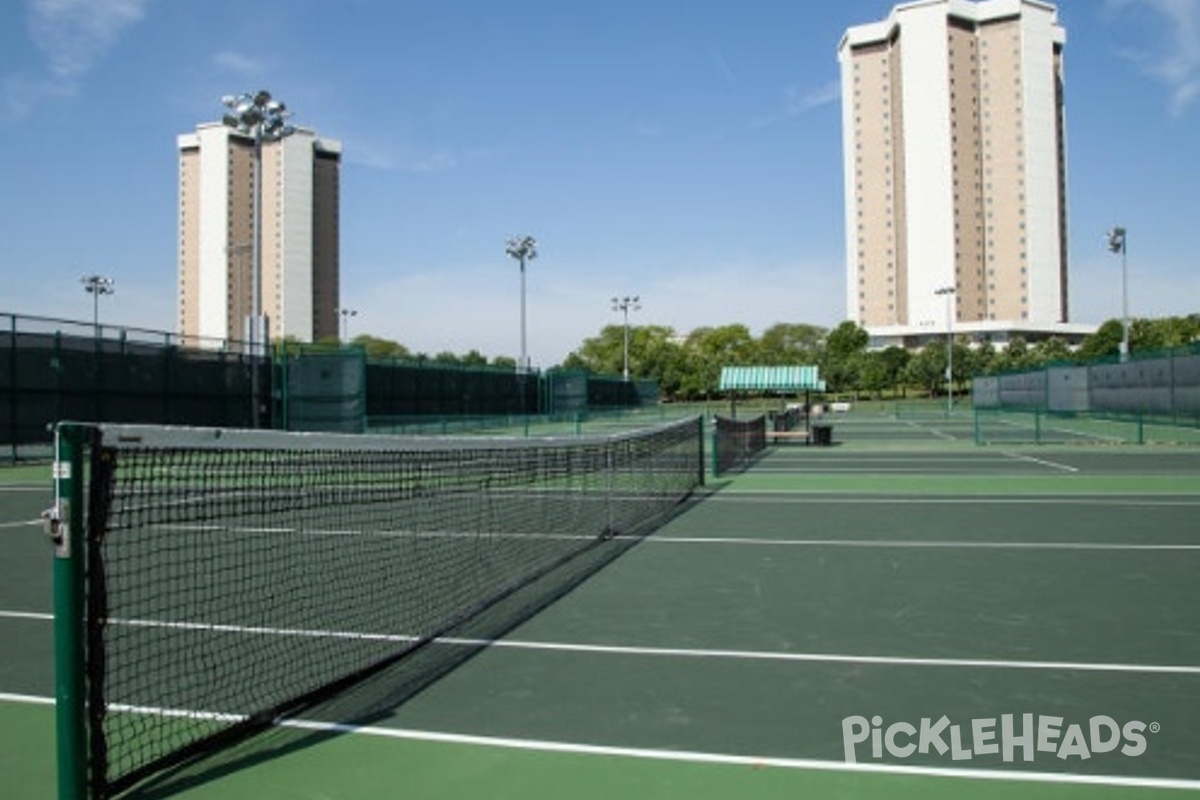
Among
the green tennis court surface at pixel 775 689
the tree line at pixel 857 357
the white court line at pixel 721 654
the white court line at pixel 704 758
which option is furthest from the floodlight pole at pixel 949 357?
Result: the white court line at pixel 704 758

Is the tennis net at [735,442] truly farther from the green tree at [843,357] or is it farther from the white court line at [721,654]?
the green tree at [843,357]

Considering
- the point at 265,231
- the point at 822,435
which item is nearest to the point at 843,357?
the point at 265,231

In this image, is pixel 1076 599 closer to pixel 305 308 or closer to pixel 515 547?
pixel 515 547

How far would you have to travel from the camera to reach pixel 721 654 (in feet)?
19.0

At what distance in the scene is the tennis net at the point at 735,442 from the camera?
769 inches

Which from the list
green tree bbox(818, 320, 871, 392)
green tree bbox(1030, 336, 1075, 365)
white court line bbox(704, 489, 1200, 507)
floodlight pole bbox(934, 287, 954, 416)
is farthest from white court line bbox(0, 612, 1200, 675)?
green tree bbox(1030, 336, 1075, 365)

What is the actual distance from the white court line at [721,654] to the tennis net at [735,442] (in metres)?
13.0

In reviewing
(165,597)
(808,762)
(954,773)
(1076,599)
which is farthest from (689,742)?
(165,597)

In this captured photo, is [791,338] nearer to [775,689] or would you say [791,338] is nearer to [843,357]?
[843,357]

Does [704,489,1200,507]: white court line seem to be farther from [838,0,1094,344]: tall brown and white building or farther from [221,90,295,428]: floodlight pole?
[838,0,1094,344]: tall brown and white building

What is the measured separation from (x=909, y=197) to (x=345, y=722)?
129407mm

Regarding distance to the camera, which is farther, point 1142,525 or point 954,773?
point 1142,525

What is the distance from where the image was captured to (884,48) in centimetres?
12862

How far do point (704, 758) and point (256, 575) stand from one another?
5.89 m
